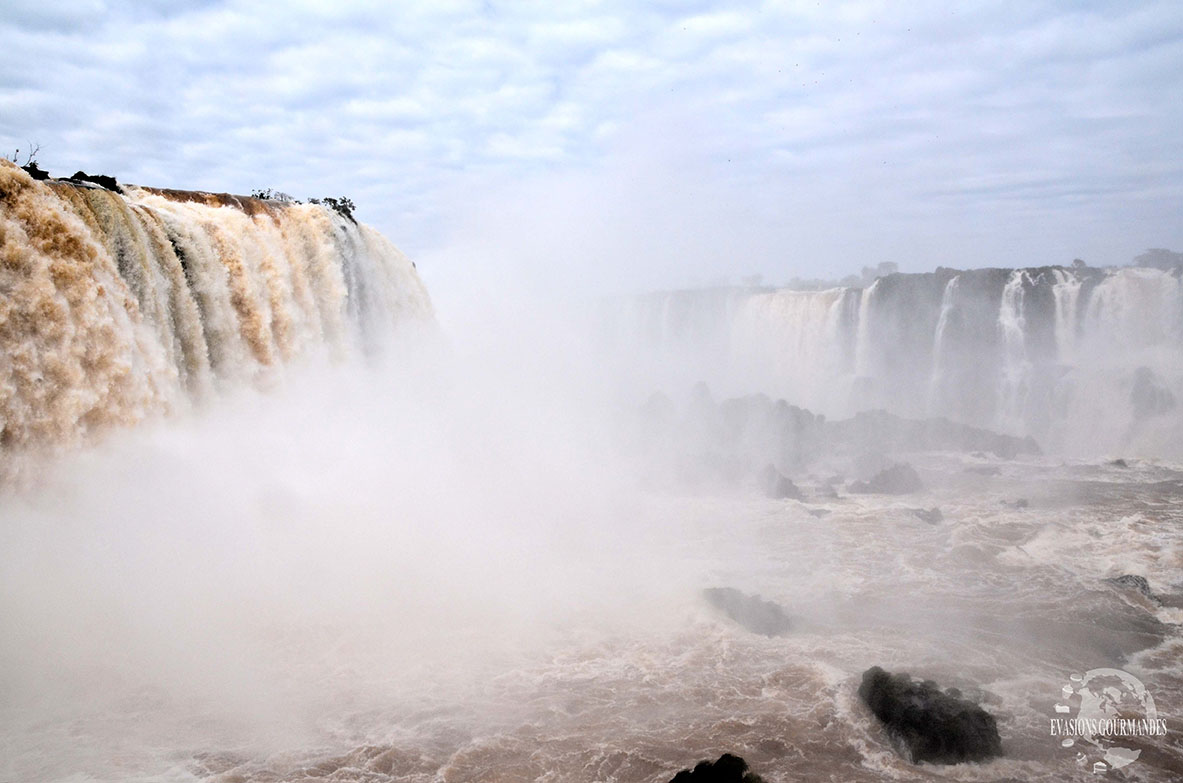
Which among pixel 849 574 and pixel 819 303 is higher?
pixel 819 303

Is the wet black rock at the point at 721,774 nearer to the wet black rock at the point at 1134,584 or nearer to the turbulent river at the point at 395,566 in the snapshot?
the turbulent river at the point at 395,566

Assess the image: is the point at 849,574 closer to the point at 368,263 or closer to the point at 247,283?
the point at 247,283

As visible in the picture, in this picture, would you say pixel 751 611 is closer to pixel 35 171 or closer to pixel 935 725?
pixel 935 725

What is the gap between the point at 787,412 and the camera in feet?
80.0

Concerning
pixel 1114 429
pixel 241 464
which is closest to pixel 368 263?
pixel 241 464

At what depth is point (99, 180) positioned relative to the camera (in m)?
11.3

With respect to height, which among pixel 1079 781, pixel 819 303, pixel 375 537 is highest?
pixel 819 303

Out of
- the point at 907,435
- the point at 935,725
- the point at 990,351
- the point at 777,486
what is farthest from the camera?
the point at 990,351

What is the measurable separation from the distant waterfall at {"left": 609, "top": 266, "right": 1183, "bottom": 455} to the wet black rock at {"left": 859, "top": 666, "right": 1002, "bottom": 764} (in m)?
18.4

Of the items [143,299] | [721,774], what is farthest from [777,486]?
[143,299]

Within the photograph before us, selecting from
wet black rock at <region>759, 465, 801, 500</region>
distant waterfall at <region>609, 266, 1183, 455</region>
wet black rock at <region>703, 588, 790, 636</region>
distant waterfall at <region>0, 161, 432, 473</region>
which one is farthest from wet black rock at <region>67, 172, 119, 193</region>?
distant waterfall at <region>609, 266, 1183, 455</region>

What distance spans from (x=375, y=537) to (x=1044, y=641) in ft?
31.7

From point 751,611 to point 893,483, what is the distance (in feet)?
32.1

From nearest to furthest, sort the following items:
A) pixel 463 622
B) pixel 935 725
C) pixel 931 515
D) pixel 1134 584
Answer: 1. pixel 935 725
2. pixel 463 622
3. pixel 1134 584
4. pixel 931 515
